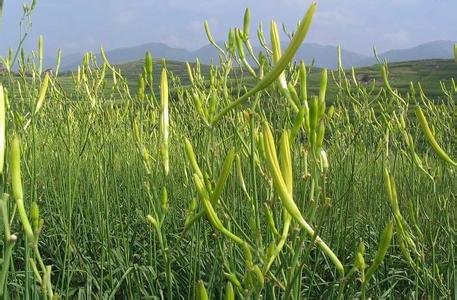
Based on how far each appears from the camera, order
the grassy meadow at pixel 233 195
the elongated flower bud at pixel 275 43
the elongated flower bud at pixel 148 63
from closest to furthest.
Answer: the grassy meadow at pixel 233 195, the elongated flower bud at pixel 275 43, the elongated flower bud at pixel 148 63

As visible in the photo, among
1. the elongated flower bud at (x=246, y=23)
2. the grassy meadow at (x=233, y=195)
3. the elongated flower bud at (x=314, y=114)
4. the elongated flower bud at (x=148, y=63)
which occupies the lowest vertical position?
the grassy meadow at (x=233, y=195)

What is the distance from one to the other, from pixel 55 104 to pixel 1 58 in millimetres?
852

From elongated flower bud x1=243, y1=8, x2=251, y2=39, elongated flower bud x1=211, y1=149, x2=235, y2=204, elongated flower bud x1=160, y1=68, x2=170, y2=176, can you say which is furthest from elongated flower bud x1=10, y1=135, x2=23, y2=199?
elongated flower bud x1=243, y1=8, x2=251, y2=39

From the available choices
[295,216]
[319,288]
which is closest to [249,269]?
[295,216]

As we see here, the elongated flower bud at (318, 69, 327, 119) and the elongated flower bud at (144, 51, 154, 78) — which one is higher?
the elongated flower bud at (144, 51, 154, 78)

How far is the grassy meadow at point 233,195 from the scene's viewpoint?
846 millimetres

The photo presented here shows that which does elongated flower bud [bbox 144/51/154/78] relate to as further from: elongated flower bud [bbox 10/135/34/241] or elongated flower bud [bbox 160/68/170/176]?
elongated flower bud [bbox 10/135/34/241]

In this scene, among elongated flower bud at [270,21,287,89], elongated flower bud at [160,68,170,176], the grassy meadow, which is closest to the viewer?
the grassy meadow

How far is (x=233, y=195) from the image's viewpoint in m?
1.64

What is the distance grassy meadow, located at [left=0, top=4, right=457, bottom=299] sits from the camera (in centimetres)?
85

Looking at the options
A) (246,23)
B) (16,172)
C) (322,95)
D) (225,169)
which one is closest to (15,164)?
(16,172)

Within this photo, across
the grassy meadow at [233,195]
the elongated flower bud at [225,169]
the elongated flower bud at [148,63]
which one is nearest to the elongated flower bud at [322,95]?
the grassy meadow at [233,195]

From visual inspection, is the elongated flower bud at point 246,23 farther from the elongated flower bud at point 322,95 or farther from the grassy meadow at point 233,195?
the elongated flower bud at point 322,95

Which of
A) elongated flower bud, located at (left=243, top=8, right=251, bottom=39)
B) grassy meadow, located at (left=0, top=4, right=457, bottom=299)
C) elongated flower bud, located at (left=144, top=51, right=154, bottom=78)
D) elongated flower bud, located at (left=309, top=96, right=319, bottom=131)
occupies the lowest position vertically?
grassy meadow, located at (left=0, top=4, right=457, bottom=299)
